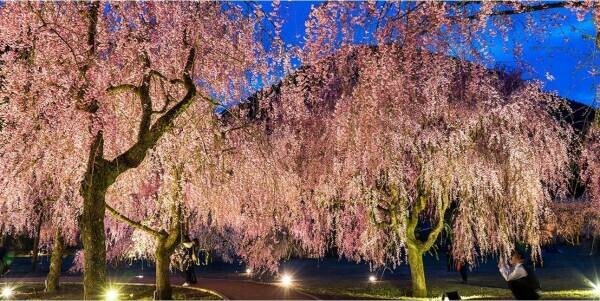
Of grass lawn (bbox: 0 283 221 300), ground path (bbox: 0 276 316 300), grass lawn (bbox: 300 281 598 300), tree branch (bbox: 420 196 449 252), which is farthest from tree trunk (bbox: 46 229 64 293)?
tree branch (bbox: 420 196 449 252)

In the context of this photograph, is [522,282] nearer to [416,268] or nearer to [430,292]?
[416,268]

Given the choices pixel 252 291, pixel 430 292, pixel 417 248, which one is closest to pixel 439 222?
pixel 417 248

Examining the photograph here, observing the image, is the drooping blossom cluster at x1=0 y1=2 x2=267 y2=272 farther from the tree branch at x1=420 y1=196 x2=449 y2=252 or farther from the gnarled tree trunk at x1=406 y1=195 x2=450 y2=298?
the gnarled tree trunk at x1=406 y1=195 x2=450 y2=298

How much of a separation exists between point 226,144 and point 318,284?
29.8ft

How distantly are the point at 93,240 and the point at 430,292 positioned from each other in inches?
492

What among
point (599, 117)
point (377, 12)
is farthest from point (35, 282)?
point (599, 117)

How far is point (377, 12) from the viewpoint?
11.1 metres

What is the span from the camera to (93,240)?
1005cm

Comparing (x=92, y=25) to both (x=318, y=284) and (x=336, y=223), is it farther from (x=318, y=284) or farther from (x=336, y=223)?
(x=318, y=284)

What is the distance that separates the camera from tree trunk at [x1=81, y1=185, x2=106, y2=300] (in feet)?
32.8

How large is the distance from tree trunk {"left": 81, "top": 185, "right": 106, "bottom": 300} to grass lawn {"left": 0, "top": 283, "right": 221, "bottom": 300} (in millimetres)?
7404

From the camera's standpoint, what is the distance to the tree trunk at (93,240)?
9.98m

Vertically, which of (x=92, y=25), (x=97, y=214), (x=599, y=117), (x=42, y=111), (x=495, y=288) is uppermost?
(x=92, y=25)

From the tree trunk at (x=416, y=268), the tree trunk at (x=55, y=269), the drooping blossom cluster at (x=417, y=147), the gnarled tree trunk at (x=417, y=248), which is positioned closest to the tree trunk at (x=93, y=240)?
the drooping blossom cluster at (x=417, y=147)
